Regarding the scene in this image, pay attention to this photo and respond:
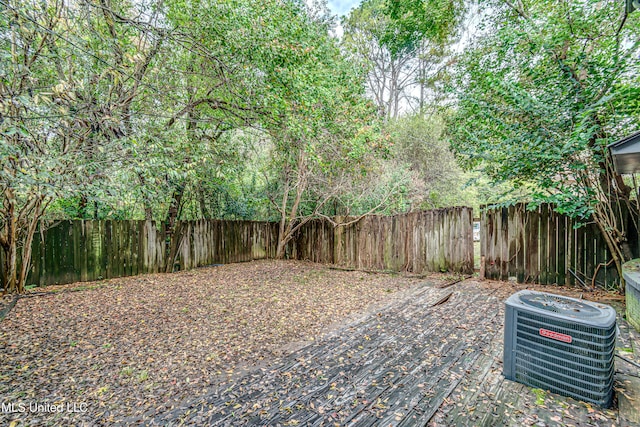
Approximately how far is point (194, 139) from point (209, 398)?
4.85 m

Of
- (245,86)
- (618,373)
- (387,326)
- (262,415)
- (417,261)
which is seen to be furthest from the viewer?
(417,261)

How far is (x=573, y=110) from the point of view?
3895 mm

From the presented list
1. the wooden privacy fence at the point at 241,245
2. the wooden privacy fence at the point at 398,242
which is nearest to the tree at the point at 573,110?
the wooden privacy fence at the point at 398,242

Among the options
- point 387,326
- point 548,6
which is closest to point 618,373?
point 387,326

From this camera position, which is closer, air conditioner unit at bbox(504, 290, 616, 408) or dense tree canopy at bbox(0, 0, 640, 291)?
air conditioner unit at bbox(504, 290, 616, 408)

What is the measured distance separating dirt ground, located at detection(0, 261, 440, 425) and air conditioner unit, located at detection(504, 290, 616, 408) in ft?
6.13

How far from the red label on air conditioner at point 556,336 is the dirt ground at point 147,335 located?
2.02 metres

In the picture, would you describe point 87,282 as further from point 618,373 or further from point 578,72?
point 578,72

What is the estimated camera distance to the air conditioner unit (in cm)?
183

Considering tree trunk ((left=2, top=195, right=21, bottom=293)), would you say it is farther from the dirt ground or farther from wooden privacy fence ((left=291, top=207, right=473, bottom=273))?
wooden privacy fence ((left=291, top=207, right=473, bottom=273))

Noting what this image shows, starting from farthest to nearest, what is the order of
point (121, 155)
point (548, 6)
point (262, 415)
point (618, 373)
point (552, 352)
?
point (548, 6) → point (121, 155) → point (618, 373) → point (552, 352) → point (262, 415)

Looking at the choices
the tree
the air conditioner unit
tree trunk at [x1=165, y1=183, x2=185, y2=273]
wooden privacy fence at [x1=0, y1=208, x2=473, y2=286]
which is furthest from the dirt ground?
the tree

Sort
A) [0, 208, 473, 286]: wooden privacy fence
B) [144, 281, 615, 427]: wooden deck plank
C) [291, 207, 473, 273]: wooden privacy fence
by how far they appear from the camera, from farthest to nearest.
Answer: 1. [291, 207, 473, 273]: wooden privacy fence
2. [0, 208, 473, 286]: wooden privacy fence
3. [144, 281, 615, 427]: wooden deck plank

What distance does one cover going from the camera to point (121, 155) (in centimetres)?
385
